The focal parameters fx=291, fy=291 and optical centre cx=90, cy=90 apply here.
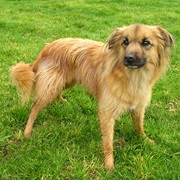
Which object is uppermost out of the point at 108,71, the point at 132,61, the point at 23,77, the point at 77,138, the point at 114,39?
the point at 114,39

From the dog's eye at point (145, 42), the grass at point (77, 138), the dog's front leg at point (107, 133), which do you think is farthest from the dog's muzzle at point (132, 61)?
the grass at point (77, 138)

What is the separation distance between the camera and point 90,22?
31.4ft

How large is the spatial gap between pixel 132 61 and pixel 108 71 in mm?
435

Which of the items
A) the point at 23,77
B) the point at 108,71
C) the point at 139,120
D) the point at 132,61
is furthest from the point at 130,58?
the point at 23,77

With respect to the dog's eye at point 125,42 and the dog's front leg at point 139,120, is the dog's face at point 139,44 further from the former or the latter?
the dog's front leg at point 139,120

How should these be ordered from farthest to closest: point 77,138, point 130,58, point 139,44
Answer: point 77,138, point 139,44, point 130,58

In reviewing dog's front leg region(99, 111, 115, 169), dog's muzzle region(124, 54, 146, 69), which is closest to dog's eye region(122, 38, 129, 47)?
dog's muzzle region(124, 54, 146, 69)

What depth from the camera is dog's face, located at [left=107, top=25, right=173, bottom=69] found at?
3115mm

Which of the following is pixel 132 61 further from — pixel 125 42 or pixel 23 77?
pixel 23 77

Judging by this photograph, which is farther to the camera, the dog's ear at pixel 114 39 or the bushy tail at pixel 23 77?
the bushy tail at pixel 23 77

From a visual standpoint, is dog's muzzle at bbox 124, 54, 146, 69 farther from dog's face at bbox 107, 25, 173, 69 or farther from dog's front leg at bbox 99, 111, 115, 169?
dog's front leg at bbox 99, 111, 115, 169

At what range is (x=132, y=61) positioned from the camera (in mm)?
3078

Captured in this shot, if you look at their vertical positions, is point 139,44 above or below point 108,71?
above

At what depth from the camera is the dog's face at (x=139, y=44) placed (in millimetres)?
3115
